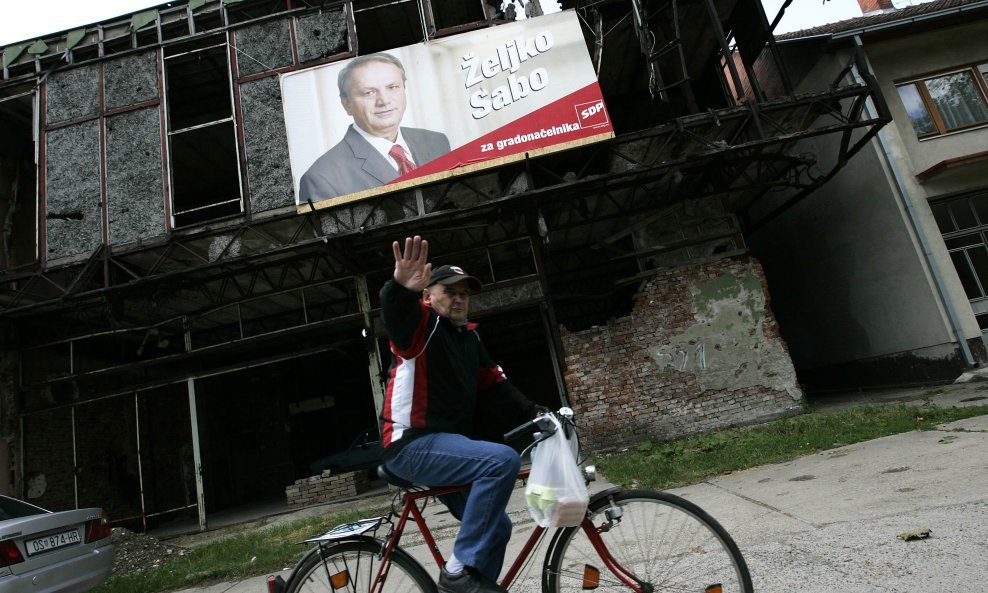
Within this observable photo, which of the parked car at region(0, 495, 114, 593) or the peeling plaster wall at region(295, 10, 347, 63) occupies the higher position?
the peeling plaster wall at region(295, 10, 347, 63)

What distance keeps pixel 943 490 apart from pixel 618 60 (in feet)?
33.0

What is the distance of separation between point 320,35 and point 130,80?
3700 millimetres

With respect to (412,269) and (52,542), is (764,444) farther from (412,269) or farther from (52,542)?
(52,542)

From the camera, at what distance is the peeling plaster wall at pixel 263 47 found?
31.4 feet

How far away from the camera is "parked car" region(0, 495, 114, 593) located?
13.0 feet

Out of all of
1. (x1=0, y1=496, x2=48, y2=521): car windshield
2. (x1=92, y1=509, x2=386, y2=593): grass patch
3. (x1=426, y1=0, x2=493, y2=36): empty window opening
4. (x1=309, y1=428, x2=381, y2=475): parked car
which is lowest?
(x1=92, y1=509, x2=386, y2=593): grass patch

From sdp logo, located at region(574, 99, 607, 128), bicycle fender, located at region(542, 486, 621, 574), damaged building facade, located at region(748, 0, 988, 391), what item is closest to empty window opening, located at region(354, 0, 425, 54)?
sdp logo, located at region(574, 99, 607, 128)

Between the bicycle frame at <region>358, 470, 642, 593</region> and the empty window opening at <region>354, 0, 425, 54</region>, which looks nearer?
the bicycle frame at <region>358, 470, 642, 593</region>

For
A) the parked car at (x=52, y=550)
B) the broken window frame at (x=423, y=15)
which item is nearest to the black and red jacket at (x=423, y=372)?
the parked car at (x=52, y=550)

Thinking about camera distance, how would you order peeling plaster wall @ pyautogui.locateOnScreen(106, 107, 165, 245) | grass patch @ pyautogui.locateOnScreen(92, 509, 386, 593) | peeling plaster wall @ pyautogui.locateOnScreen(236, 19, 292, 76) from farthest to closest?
peeling plaster wall @ pyautogui.locateOnScreen(236, 19, 292, 76) < peeling plaster wall @ pyautogui.locateOnScreen(106, 107, 165, 245) < grass patch @ pyautogui.locateOnScreen(92, 509, 386, 593)

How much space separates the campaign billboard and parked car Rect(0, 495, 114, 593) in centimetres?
510

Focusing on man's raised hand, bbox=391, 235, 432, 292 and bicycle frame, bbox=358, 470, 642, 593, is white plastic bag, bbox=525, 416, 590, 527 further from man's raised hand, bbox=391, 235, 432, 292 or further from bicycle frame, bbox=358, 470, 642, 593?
man's raised hand, bbox=391, 235, 432, 292

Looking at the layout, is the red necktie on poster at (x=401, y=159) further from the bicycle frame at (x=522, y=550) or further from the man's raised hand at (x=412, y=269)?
the bicycle frame at (x=522, y=550)

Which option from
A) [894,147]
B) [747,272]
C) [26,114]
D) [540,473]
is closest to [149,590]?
[540,473]
